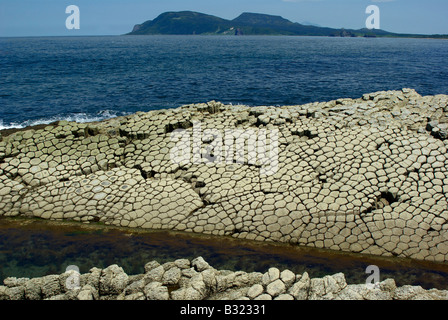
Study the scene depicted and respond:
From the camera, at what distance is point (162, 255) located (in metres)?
6.38

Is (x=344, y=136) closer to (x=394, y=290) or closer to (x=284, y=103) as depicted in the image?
(x=394, y=290)

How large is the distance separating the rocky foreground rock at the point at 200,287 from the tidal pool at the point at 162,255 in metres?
0.87

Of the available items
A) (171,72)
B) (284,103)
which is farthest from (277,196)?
(171,72)

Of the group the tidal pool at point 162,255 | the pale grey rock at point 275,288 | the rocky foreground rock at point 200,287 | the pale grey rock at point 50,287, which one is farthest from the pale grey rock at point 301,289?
the pale grey rock at point 50,287

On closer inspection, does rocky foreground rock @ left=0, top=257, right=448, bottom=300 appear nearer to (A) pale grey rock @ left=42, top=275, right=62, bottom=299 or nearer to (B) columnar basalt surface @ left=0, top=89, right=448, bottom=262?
(A) pale grey rock @ left=42, top=275, right=62, bottom=299

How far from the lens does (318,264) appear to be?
6.05 meters

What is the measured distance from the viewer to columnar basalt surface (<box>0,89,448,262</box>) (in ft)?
22.4

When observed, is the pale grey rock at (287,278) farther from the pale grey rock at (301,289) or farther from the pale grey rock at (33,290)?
the pale grey rock at (33,290)

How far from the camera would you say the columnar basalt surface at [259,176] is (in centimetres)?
681

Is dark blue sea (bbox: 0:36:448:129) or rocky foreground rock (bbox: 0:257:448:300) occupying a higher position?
dark blue sea (bbox: 0:36:448:129)

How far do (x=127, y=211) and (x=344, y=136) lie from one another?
618 cm

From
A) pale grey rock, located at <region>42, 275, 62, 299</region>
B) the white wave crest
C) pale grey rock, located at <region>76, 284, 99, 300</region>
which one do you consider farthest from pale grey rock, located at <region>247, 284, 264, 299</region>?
the white wave crest

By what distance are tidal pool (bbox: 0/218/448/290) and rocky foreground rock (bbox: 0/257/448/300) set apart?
87cm

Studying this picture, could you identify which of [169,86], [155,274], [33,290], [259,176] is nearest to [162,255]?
[155,274]
